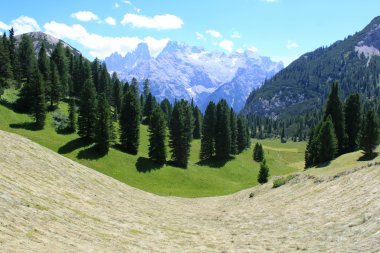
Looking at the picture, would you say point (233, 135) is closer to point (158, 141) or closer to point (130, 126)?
point (158, 141)

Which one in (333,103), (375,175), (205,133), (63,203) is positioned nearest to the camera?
(63,203)

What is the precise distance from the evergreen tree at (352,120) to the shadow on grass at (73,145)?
60.7m

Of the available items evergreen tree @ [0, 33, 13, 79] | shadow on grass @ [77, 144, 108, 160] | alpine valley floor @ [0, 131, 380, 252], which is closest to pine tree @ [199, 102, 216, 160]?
shadow on grass @ [77, 144, 108, 160]

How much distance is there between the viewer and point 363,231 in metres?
18.6

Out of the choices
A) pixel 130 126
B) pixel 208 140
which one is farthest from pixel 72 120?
pixel 208 140

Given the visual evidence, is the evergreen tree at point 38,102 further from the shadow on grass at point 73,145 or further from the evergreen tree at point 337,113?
the evergreen tree at point 337,113

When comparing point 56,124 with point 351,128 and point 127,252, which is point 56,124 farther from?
point 127,252

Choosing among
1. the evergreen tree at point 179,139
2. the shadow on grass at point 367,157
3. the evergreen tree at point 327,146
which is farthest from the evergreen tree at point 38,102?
the shadow on grass at point 367,157

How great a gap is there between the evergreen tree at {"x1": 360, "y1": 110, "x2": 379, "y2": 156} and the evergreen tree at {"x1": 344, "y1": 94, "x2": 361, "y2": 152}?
11416mm

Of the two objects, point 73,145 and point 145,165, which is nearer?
point 145,165

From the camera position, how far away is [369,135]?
64125 mm

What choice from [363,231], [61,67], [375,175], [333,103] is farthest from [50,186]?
[61,67]

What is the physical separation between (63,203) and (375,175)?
2529cm

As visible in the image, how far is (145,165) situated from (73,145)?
18136 mm
